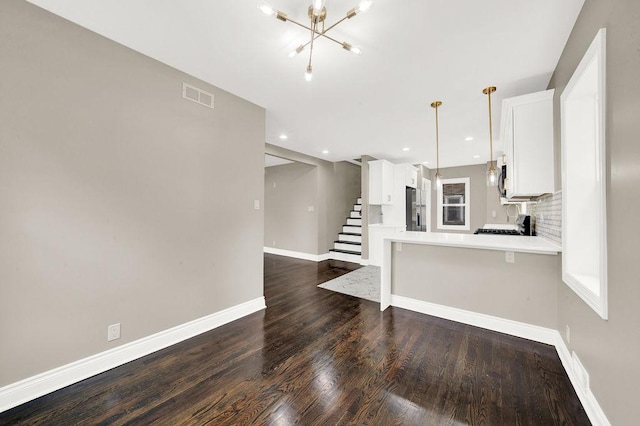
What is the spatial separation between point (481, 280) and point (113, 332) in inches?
139

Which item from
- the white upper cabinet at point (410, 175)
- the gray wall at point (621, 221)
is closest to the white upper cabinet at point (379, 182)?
the white upper cabinet at point (410, 175)

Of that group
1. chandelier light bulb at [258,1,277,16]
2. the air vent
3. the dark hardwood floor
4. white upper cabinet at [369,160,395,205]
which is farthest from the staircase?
chandelier light bulb at [258,1,277,16]

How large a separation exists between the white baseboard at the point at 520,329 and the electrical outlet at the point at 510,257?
2.04 feet

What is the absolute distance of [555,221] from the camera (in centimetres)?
243

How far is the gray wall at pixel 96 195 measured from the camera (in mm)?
1628

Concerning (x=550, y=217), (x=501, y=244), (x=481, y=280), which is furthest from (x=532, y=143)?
(x=481, y=280)

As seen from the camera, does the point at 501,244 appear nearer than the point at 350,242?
Yes

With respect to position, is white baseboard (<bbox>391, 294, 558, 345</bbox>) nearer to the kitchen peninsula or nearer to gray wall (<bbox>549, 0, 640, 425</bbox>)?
the kitchen peninsula

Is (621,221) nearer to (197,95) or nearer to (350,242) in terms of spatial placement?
(197,95)

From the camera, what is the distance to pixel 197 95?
257 centimetres

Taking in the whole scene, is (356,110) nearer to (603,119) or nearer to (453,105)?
(453,105)

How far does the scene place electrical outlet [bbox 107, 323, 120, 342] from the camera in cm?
200

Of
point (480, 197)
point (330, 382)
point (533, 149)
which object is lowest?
point (330, 382)

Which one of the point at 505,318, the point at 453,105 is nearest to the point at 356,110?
the point at 453,105
